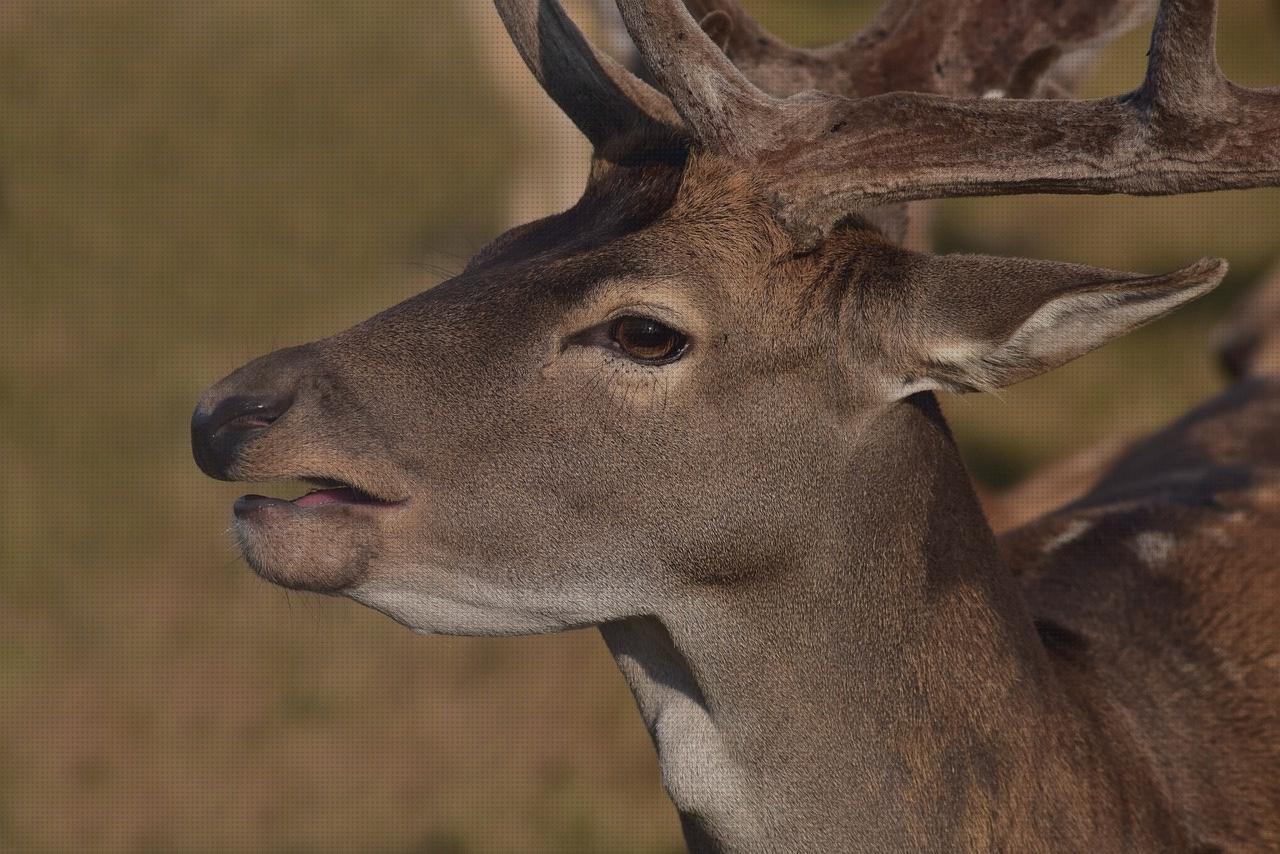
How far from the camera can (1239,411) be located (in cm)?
548

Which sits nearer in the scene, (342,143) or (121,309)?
(121,309)

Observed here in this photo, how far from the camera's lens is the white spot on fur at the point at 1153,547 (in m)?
4.04

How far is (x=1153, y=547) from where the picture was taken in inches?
161

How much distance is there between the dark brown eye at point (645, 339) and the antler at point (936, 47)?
1.24 metres

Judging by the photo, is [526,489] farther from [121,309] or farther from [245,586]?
[121,309]

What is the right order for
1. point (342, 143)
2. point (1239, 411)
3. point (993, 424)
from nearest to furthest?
point (1239, 411), point (993, 424), point (342, 143)

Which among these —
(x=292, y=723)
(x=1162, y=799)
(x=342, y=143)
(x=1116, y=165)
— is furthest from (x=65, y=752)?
(x=342, y=143)

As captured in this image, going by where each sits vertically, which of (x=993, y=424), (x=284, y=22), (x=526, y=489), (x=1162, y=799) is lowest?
(x=1162, y=799)

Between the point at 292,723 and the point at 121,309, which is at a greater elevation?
the point at 121,309

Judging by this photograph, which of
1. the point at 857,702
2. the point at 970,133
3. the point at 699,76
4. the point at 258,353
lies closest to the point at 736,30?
the point at 699,76

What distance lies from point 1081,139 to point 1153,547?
150cm

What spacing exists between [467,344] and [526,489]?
309 mm

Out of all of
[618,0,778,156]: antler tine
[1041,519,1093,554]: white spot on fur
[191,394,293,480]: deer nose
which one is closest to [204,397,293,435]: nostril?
[191,394,293,480]: deer nose

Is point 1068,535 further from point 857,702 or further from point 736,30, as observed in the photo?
point 736,30
